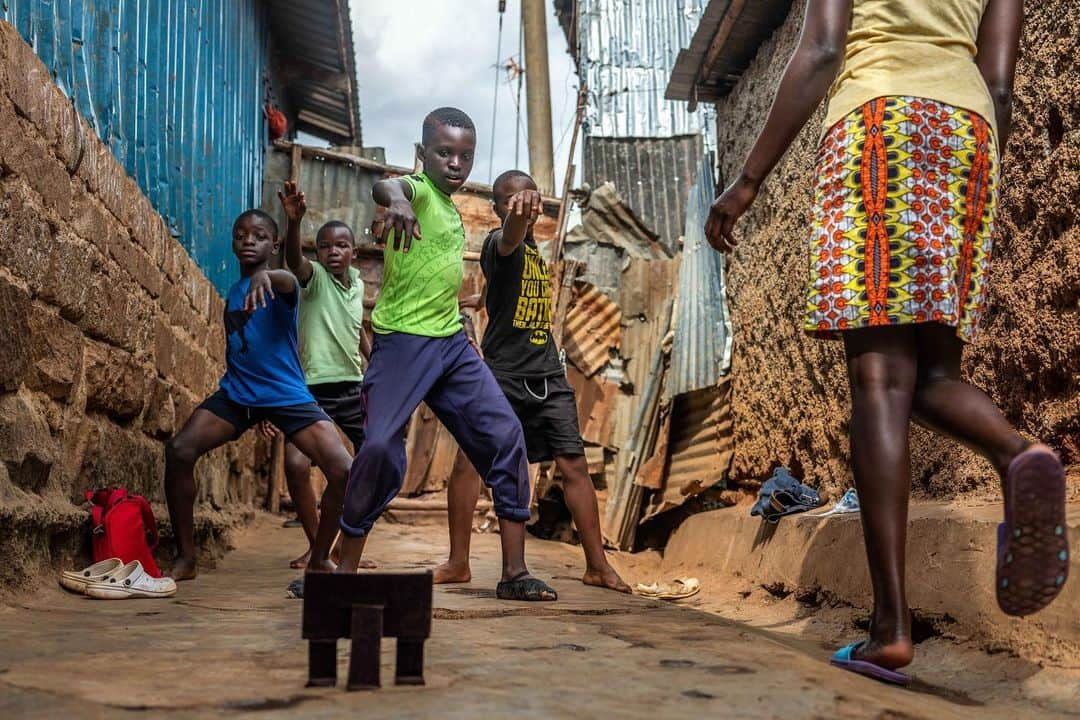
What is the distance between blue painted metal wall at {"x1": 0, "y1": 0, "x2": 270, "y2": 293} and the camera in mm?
3531

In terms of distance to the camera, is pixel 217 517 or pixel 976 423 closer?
pixel 976 423

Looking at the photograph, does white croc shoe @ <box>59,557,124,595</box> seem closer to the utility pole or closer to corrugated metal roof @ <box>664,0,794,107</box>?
corrugated metal roof @ <box>664,0,794,107</box>

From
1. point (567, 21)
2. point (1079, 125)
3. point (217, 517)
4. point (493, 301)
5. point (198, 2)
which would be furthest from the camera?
point (567, 21)

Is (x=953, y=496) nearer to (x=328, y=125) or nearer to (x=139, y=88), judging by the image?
(x=139, y=88)

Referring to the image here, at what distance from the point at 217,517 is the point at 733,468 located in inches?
117

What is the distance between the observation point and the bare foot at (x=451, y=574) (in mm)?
3793

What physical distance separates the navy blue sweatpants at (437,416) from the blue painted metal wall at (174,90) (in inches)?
61.6

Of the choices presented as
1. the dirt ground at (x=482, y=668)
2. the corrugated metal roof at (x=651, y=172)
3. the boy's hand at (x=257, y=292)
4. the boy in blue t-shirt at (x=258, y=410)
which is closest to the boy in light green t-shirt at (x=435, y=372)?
the dirt ground at (x=482, y=668)

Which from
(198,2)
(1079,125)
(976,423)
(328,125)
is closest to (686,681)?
(976,423)

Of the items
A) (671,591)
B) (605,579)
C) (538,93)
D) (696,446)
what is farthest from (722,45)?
(538,93)

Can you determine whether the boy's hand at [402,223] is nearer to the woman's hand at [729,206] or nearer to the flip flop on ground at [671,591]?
the woman's hand at [729,206]

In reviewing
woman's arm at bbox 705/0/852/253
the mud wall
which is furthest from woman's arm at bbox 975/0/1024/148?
the mud wall

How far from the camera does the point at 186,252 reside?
548 cm

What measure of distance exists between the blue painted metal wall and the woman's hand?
2.19 meters
